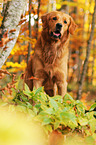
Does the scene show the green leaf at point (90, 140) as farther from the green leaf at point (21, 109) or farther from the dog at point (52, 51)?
the dog at point (52, 51)

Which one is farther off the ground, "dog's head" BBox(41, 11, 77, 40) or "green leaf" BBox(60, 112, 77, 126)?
"dog's head" BBox(41, 11, 77, 40)

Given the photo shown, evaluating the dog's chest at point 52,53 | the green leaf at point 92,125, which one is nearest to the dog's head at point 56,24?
the dog's chest at point 52,53

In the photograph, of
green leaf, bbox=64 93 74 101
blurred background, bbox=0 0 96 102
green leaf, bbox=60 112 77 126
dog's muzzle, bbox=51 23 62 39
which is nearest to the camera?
green leaf, bbox=60 112 77 126

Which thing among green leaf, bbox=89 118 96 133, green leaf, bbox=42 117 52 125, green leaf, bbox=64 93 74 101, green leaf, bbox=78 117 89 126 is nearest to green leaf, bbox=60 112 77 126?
green leaf, bbox=42 117 52 125

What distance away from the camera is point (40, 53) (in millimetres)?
2689

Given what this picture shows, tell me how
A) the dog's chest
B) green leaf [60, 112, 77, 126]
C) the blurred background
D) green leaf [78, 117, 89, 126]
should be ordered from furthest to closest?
the blurred background < the dog's chest < green leaf [78, 117, 89, 126] < green leaf [60, 112, 77, 126]

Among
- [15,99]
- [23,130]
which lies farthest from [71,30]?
[23,130]

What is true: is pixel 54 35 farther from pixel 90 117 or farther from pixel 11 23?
pixel 90 117

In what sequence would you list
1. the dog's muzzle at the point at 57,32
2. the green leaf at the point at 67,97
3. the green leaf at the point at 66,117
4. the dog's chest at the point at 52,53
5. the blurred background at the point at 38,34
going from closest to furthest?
the green leaf at the point at 66,117 → the green leaf at the point at 67,97 → the dog's muzzle at the point at 57,32 → the dog's chest at the point at 52,53 → the blurred background at the point at 38,34

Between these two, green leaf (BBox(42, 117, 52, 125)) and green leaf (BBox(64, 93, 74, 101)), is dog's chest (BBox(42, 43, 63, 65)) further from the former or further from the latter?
green leaf (BBox(42, 117, 52, 125))

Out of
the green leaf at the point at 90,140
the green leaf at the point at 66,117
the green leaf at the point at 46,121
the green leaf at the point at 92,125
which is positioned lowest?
the green leaf at the point at 90,140

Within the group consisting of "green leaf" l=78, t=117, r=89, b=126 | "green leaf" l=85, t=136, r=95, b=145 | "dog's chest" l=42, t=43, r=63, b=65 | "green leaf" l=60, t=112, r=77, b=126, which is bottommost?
"green leaf" l=85, t=136, r=95, b=145

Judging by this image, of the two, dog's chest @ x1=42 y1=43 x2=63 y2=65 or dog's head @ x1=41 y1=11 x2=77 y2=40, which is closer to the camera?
dog's head @ x1=41 y1=11 x2=77 y2=40

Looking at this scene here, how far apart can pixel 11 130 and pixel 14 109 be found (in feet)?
3.34
